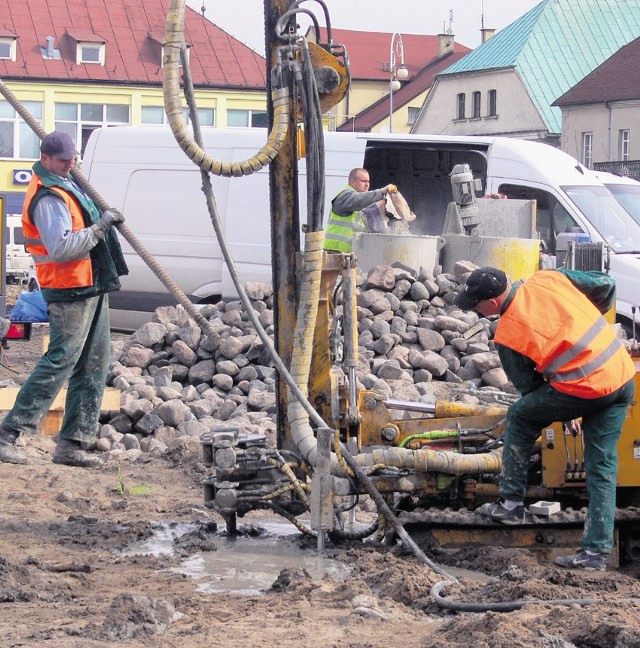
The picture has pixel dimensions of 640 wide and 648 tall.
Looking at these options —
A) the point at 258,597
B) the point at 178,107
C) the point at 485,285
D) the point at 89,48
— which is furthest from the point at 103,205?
the point at 89,48

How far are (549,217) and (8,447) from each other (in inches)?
299

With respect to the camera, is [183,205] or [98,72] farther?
[98,72]

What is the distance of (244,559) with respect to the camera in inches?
254

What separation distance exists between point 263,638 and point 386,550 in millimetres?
1636

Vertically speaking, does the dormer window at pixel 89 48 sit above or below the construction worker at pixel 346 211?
above

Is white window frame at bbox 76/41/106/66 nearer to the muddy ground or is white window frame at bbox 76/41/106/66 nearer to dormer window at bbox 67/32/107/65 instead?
dormer window at bbox 67/32/107/65

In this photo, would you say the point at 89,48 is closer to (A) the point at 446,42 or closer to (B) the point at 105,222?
(A) the point at 446,42

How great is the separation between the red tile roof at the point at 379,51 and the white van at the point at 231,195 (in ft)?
176

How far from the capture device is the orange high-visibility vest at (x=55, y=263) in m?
7.61

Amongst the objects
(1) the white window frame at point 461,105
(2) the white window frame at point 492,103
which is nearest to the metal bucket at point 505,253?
(2) the white window frame at point 492,103

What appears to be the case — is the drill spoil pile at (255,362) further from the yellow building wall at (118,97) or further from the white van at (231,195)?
the yellow building wall at (118,97)

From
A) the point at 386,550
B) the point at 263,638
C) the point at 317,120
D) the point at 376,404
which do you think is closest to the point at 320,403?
the point at 376,404

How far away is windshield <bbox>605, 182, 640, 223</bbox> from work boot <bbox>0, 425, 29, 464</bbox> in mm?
→ 8321

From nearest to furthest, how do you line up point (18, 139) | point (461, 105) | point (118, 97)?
1. point (18, 139)
2. point (118, 97)
3. point (461, 105)
